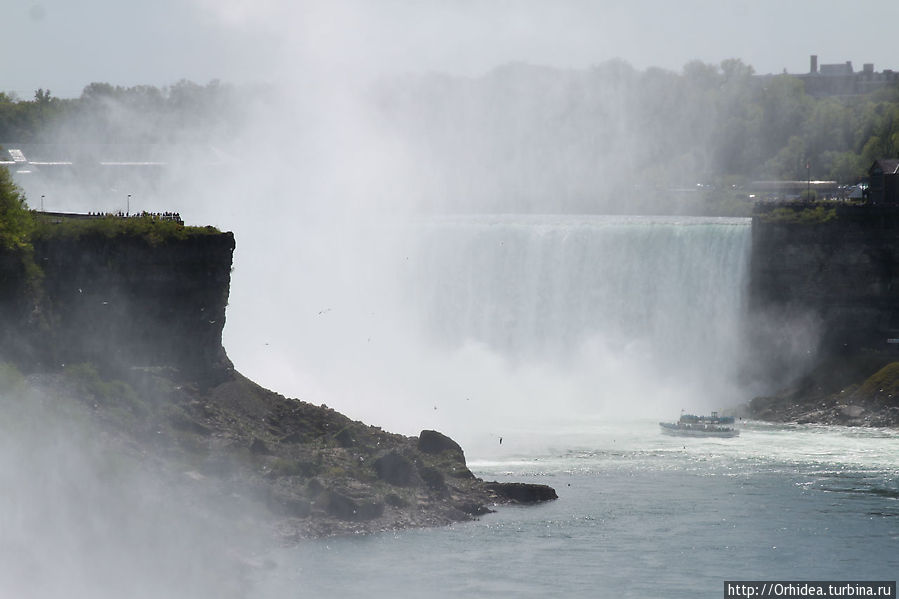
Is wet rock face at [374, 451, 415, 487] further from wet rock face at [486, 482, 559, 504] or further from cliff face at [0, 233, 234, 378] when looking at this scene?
cliff face at [0, 233, 234, 378]

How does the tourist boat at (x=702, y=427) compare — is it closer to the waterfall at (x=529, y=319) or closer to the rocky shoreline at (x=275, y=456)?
the waterfall at (x=529, y=319)

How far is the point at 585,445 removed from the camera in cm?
5847

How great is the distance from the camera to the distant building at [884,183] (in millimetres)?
72312

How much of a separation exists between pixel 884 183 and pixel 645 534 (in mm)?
35210

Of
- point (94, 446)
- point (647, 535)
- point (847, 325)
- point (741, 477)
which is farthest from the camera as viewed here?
point (847, 325)

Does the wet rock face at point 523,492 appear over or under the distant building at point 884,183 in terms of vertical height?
under

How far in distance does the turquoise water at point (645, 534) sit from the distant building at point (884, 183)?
1846 cm

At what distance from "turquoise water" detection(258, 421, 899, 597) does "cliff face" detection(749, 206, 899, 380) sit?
472 inches

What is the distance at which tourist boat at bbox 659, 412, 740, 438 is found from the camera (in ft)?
199

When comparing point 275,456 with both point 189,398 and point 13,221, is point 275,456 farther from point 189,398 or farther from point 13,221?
point 13,221

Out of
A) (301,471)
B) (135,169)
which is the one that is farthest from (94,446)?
(135,169)

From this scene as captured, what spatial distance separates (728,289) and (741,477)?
24.3m

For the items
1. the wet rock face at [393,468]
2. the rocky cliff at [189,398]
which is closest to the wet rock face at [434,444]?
the rocky cliff at [189,398]

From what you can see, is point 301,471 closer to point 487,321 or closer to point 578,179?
point 487,321
